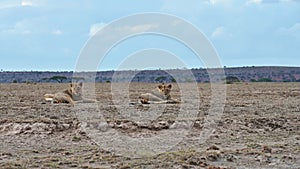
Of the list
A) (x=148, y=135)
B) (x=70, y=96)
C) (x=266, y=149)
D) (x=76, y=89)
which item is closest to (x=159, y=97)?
(x=76, y=89)

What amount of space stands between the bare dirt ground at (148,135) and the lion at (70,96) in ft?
4.87

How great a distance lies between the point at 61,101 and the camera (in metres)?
20.5

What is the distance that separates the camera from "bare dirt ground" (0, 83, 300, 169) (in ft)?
35.3

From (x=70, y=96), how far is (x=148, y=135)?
26.7 feet

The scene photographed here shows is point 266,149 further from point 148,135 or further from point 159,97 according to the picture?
point 159,97

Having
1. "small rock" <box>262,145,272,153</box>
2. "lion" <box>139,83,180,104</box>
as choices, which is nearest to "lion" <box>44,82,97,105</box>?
"lion" <box>139,83,180,104</box>

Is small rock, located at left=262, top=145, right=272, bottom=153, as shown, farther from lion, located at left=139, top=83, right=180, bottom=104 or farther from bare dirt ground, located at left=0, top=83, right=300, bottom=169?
lion, located at left=139, top=83, right=180, bottom=104

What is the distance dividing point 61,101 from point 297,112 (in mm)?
8380

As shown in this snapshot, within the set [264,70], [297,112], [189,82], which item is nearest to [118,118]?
[297,112]

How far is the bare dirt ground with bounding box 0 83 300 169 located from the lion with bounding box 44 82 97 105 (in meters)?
1.48

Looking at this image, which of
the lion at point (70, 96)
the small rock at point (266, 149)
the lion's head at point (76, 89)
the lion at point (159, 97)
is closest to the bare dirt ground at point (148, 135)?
the small rock at point (266, 149)

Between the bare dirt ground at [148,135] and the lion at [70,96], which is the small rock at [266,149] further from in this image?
the lion at [70,96]

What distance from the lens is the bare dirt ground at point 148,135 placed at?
423 inches

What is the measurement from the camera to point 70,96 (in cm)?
2142
